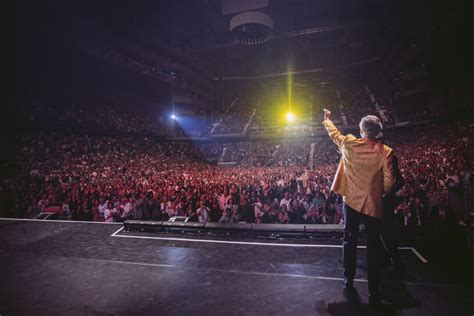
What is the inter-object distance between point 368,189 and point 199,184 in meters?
6.92

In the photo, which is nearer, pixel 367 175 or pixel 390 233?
pixel 367 175

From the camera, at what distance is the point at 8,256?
9.42ft

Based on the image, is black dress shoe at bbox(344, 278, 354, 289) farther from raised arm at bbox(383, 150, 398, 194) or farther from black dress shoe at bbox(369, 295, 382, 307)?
raised arm at bbox(383, 150, 398, 194)

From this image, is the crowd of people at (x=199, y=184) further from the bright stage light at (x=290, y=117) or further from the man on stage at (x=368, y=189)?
the bright stage light at (x=290, y=117)

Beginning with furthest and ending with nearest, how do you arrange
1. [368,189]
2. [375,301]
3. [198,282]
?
[198,282]
[368,189]
[375,301]

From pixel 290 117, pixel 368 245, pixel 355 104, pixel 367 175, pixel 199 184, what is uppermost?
pixel 355 104

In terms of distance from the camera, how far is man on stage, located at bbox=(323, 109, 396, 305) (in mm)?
1866

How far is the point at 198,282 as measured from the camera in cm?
220

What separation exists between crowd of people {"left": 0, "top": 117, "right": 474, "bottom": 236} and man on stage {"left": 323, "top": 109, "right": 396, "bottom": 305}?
A: 4.97 feet

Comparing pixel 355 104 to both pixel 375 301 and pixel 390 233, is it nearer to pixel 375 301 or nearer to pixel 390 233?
pixel 390 233

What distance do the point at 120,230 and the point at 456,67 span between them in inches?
775

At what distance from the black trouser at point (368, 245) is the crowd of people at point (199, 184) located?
1492mm

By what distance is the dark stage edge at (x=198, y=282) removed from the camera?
1807 mm

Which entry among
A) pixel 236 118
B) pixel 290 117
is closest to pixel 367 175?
pixel 236 118
